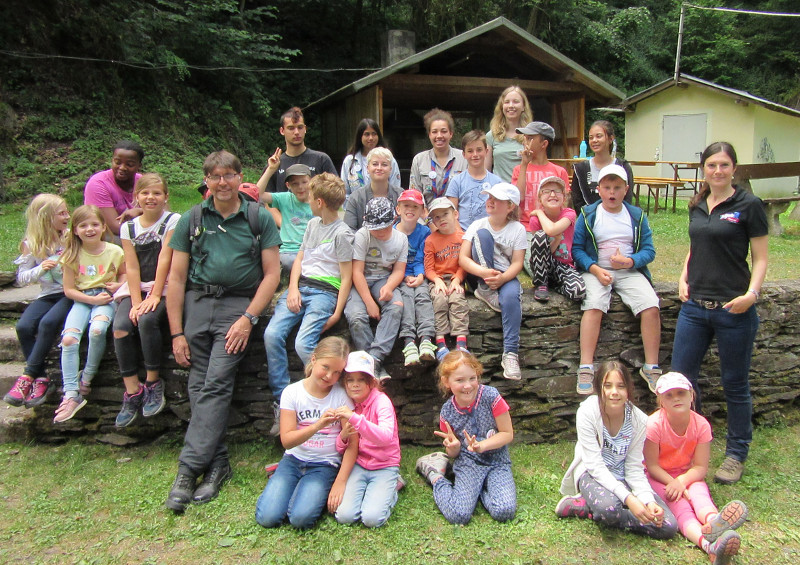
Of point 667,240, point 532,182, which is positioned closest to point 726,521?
point 532,182

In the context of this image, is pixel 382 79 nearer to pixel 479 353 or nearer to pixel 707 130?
pixel 479 353

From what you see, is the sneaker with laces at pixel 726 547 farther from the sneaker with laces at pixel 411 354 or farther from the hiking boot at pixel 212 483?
the hiking boot at pixel 212 483

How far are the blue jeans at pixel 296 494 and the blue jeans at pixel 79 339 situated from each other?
152cm

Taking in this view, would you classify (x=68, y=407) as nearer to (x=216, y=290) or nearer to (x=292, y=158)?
(x=216, y=290)

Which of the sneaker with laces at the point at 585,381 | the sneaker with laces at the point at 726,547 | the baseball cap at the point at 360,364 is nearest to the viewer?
the sneaker with laces at the point at 726,547

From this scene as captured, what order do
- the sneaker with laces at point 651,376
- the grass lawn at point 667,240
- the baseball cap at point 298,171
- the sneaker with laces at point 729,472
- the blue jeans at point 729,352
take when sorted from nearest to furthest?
the blue jeans at point 729,352, the sneaker with laces at point 729,472, the sneaker with laces at point 651,376, the baseball cap at point 298,171, the grass lawn at point 667,240

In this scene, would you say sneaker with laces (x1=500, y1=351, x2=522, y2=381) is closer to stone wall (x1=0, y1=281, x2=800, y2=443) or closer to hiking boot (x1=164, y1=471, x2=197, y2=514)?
stone wall (x1=0, y1=281, x2=800, y2=443)

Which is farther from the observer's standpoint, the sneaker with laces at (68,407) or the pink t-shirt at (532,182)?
the pink t-shirt at (532,182)

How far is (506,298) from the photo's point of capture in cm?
388

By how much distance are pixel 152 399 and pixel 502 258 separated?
2.56 meters

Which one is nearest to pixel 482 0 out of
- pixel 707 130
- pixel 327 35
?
pixel 327 35

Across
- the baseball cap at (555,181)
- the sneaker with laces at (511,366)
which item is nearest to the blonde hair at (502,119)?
the baseball cap at (555,181)

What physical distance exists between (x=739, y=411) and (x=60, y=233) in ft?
15.8

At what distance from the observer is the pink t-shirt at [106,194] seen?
13.8 ft
